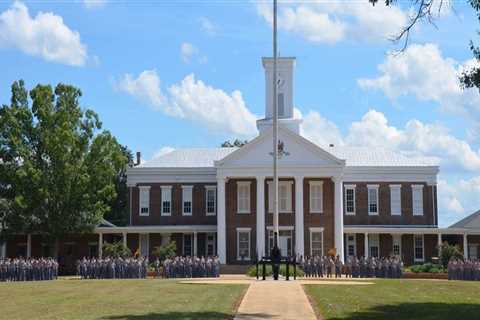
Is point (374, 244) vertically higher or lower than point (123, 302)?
higher

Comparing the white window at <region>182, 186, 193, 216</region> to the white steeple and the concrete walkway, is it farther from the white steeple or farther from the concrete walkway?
the concrete walkway

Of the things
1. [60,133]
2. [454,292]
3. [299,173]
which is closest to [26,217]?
[60,133]

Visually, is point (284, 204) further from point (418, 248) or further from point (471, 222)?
point (471, 222)

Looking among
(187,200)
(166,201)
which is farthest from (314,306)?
(166,201)

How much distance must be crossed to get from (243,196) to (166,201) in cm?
674

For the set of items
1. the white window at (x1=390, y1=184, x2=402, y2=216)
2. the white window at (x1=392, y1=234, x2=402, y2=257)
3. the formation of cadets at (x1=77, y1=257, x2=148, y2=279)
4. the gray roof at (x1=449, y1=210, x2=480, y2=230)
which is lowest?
the formation of cadets at (x1=77, y1=257, x2=148, y2=279)

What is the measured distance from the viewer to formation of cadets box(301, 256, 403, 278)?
40562 mm

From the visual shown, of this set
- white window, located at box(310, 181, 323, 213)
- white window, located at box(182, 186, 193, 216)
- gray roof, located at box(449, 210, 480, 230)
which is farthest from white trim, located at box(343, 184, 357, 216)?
white window, located at box(182, 186, 193, 216)

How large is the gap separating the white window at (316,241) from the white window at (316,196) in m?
1.37

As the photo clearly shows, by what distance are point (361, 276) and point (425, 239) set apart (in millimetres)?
15216

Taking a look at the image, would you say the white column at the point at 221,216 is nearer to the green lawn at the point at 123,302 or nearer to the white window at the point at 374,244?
the white window at the point at 374,244

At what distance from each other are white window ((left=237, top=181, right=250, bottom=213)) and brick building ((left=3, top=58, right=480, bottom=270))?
7cm

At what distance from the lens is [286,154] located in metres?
51.3

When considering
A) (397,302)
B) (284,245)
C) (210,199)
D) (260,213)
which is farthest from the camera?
(210,199)
